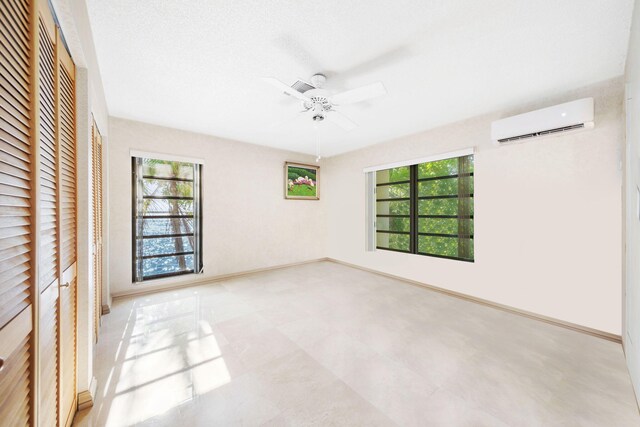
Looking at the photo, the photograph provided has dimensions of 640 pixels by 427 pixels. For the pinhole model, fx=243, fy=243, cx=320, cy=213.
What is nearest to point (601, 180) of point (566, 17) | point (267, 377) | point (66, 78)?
point (566, 17)

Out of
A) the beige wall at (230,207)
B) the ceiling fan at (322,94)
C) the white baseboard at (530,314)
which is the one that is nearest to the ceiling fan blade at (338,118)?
the ceiling fan at (322,94)

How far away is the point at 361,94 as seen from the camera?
2102mm

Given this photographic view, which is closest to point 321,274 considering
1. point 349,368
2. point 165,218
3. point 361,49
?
point 349,368

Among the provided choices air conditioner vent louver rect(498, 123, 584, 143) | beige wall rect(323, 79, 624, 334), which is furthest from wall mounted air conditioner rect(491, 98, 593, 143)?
beige wall rect(323, 79, 624, 334)

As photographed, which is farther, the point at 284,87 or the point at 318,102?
the point at 318,102

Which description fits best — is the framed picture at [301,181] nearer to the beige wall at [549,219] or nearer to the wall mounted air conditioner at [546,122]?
the beige wall at [549,219]

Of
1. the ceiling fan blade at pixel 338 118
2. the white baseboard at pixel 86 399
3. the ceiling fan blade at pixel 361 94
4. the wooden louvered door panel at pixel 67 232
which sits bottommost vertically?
the white baseboard at pixel 86 399

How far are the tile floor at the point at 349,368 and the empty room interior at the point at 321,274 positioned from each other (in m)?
0.02

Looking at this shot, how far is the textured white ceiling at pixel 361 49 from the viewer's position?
1595mm

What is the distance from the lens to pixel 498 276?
3156 mm

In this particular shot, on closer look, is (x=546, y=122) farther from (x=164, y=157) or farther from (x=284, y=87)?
(x=164, y=157)

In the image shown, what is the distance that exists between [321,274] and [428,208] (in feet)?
7.49

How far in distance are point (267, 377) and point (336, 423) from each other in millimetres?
629

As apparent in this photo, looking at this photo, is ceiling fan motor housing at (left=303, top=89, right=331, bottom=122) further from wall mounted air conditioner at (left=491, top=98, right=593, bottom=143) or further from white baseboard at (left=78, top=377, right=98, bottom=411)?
white baseboard at (left=78, top=377, right=98, bottom=411)
